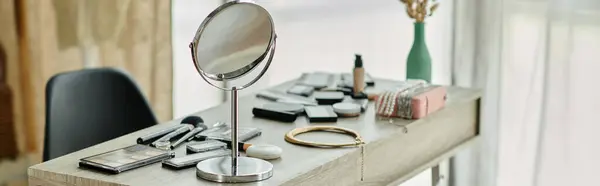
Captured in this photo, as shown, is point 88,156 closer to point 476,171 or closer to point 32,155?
point 32,155

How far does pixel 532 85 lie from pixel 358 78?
0.58m

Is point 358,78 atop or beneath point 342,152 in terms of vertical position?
atop

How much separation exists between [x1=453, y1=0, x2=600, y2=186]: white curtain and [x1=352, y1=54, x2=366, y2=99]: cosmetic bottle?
483 mm

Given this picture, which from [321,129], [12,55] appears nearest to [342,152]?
[321,129]

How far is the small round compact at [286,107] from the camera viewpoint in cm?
217

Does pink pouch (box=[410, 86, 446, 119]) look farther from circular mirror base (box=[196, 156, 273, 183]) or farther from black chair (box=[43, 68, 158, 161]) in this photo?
black chair (box=[43, 68, 158, 161])

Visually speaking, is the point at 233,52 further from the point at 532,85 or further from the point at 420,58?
the point at 532,85

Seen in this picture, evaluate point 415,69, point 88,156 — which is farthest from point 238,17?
point 415,69

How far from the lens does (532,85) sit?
2594 millimetres

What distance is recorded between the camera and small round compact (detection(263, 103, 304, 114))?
7.13ft

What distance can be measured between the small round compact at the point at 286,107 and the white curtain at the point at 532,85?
727 millimetres

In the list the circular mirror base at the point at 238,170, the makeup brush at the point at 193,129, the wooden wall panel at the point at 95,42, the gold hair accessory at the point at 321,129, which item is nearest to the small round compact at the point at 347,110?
the gold hair accessory at the point at 321,129

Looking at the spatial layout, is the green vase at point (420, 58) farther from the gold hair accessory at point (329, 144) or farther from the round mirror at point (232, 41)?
the round mirror at point (232, 41)

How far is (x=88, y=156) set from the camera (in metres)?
1.79
